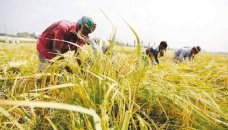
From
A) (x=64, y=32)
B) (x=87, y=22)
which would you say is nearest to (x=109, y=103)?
(x=87, y=22)

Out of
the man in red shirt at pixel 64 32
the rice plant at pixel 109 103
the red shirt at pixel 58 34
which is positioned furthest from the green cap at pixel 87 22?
the rice plant at pixel 109 103

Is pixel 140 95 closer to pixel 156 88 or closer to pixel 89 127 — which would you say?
pixel 156 88

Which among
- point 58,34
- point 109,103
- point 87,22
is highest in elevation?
point 87,22

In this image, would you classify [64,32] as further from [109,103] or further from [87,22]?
[109,103]

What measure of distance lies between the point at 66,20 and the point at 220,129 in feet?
7.01

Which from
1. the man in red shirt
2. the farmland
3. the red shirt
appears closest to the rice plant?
the farmland

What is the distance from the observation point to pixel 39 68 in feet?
8.22

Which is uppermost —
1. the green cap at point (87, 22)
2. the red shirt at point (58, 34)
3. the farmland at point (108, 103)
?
the green cap at point (87, 22)

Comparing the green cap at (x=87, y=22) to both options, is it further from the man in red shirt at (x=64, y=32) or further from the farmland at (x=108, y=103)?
the farmland at (x=108, y=103)

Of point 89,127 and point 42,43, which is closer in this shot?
point 89,127

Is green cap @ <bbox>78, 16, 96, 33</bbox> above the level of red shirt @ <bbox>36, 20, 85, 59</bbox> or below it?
above

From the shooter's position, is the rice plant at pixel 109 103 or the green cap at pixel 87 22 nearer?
the rice plant at pixel 109 103

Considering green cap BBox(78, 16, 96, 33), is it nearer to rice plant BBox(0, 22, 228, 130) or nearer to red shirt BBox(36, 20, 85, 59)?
red shirt BBox(36, 20, 85, 59)

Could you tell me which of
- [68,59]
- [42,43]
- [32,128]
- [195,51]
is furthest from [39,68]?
[195,51]
